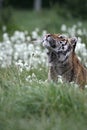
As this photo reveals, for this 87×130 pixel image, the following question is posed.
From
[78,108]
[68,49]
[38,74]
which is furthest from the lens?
[38,74]

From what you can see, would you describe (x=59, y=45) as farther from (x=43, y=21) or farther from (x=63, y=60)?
(x=43, y=21)

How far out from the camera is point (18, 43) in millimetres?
16234

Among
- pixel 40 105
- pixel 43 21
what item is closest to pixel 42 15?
pixel 43 21

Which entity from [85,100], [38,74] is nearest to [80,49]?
[38,74]

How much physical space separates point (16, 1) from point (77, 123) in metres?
32.2

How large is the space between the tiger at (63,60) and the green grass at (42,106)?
319 mm

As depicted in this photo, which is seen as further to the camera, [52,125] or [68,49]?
[68,49]

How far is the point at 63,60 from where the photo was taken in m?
9.77

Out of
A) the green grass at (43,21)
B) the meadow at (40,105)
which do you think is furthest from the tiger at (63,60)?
the green grass at (43,21)

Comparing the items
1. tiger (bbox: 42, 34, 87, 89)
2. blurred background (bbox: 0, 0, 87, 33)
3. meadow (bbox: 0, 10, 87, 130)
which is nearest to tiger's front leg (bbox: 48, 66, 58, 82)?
tiger (bbox: 42, 34, 87, 89)

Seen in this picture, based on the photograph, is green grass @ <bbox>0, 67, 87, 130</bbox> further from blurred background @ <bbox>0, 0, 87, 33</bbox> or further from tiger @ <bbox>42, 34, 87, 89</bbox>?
blurred background @ <bbox>0, 0, 87, 33</bbox>

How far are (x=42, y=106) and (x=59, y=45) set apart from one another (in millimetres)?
960

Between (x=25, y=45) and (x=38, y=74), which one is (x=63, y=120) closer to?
(x=38, y=74)

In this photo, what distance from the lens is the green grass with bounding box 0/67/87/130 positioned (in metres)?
8.47
